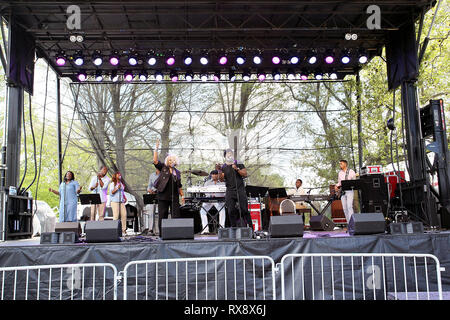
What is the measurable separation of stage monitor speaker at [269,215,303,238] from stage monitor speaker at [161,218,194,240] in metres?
1.33

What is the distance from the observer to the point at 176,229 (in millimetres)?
6520

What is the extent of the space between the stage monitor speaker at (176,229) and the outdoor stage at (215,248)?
288 millimetres

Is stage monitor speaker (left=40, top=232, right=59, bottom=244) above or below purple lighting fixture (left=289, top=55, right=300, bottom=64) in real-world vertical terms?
below

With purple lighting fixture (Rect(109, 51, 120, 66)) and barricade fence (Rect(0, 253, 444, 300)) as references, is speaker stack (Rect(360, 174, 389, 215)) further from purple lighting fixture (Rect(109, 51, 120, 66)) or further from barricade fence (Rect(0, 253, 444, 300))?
purple lighting fixture (Rect(109, 51, 120, 66))

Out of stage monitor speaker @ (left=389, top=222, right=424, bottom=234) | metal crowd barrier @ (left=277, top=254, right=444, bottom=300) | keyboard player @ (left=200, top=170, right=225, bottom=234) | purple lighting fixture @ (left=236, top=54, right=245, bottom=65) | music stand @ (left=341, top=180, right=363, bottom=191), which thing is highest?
purple lighting fixture @ (left=236, top=54, right=245, bottom=65)

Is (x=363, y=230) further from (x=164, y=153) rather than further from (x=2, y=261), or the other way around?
(x=164, y=153)

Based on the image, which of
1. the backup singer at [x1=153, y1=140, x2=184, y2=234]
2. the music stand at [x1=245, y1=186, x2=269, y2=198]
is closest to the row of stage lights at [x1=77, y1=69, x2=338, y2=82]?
the music stand at [x1=245, y1=186, x2=269, y2=198]

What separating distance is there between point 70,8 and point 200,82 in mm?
4939

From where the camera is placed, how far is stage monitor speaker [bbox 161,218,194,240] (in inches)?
255

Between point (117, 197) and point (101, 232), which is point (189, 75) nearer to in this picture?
point (117, 197)

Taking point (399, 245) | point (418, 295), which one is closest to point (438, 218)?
point (399, 245)

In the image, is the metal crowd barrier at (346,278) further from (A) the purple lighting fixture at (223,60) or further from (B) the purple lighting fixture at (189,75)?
(B) the purple lighting fixture at (189,75)

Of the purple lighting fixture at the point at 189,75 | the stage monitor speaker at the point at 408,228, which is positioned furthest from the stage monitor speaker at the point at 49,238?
the purple lighting fixture at the point at 189,75

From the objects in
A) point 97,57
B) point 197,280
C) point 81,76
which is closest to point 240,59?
point 97,57
